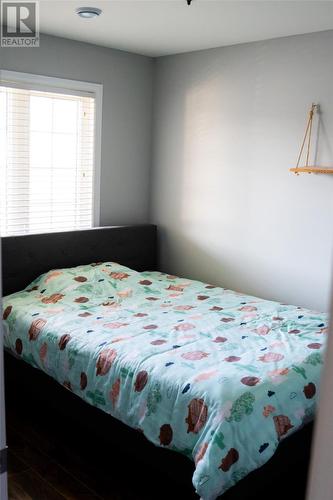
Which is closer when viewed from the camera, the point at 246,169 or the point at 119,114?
the point at 246,169

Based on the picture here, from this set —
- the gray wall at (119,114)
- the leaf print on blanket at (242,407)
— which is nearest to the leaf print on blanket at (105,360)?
the leaf print on blanket at (242,407)

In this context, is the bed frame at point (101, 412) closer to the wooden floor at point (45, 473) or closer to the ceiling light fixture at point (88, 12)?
the wooden floor at point (45, 473)

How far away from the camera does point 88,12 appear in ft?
10.1

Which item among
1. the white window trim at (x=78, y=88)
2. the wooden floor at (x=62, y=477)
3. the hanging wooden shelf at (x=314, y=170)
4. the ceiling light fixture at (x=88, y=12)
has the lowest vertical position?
the wooden floor at (x=62, y=477)

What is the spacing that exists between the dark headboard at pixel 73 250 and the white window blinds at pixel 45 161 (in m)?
0.20

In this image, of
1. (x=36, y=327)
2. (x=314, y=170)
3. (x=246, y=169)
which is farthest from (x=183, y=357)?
(x=246, y=169)

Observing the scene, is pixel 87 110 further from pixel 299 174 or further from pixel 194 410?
pixel 194 410

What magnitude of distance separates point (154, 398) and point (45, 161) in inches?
89.3

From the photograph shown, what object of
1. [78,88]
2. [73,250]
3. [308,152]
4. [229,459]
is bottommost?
[229,459]

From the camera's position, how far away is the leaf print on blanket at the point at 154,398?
2288 mm

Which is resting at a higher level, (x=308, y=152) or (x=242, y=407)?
(x=308, y=152)

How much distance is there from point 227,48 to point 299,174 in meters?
1.15

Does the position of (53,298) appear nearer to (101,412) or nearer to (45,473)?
(101,412)

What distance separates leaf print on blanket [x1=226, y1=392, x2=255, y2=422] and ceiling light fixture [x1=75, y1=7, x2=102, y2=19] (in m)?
2.30
